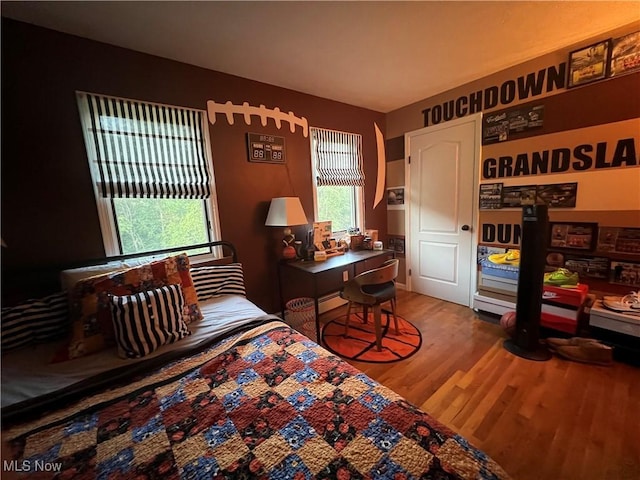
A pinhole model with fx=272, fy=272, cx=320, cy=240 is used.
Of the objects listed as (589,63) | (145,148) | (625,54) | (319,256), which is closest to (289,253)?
(319,256)

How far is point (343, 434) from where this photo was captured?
890 mm

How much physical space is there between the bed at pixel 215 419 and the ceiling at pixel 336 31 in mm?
1653

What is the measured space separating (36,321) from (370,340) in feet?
7.47

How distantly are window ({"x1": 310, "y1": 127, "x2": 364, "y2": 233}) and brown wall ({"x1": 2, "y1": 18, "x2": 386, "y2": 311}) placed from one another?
2.60 feet

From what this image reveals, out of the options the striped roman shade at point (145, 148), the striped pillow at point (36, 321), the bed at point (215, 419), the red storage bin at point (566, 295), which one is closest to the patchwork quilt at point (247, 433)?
the bed at point (215, 419)

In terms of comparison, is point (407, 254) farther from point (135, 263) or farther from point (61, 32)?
point (61, 32)

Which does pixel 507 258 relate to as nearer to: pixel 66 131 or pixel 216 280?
pixel 216 280

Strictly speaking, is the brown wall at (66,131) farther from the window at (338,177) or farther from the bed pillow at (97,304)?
the window at (338,177)

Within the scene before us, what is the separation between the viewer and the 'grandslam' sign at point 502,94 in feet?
7.38

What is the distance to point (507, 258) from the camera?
2.58 m

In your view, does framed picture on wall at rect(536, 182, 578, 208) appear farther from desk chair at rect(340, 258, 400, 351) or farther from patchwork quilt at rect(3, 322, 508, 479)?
patchwork quilt at rect(3, 322, 508, 479)

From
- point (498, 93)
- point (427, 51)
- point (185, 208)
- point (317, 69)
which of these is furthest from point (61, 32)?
point (498, 93)

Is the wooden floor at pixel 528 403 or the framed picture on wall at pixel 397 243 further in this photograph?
the framed picture on wall at pixel 397 243

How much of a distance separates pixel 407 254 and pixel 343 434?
2947 millimetres
